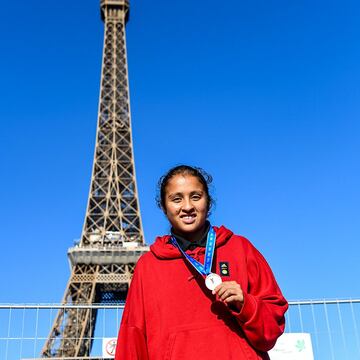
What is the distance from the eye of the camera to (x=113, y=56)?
43094 millimetres

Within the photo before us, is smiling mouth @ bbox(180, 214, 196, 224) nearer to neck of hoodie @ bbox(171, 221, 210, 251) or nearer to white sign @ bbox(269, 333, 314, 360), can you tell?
neck of hoodie @ bbox(171, 221, 210, 251)

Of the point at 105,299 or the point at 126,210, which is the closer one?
the point at 105,299

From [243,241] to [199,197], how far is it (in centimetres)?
28

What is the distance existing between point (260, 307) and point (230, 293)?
16 centimetres

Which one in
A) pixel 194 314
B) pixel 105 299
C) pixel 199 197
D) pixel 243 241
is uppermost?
pixel 105 299

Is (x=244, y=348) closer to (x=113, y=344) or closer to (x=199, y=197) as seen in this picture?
(x=199, y=197)

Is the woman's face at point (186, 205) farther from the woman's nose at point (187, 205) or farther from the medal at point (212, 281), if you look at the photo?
the medal at point (212, 281)

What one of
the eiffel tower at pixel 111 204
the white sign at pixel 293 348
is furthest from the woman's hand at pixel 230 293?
the eiffel tower at pixel 111 204

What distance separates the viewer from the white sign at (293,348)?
5.57m

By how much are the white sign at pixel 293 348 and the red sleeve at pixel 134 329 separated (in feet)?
12.1

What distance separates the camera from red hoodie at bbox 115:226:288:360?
2.04 metres

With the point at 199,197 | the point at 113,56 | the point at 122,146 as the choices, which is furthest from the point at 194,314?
the point at 113,56

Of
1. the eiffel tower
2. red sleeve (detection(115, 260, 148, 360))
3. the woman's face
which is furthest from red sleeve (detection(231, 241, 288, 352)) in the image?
the eiffel tower

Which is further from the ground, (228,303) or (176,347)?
(228,303)
